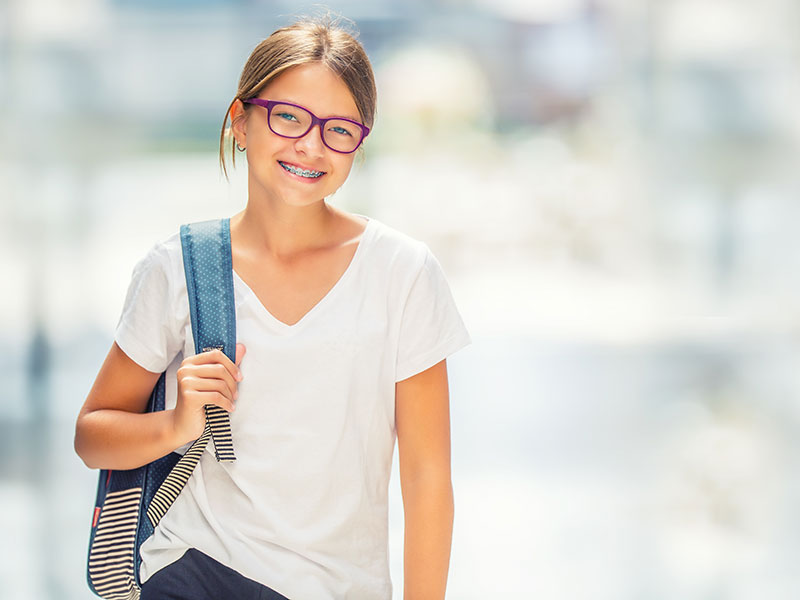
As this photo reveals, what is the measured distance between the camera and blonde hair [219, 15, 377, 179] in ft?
3.78

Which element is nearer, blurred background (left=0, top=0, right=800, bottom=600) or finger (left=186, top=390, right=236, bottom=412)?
finger (left=186, top=390, right=236, bottom=412)

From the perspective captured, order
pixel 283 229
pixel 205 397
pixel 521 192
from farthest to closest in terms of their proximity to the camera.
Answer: pixel 521 192 < pixel 283 229 < pixel 205 397

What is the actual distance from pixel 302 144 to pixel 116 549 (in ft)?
1.86

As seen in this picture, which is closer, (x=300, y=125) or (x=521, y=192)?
(x=300, y=125)

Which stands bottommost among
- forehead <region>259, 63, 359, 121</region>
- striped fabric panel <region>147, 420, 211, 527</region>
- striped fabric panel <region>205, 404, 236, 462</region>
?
striped fabric panel <region>147, 420, 211, 527</region>

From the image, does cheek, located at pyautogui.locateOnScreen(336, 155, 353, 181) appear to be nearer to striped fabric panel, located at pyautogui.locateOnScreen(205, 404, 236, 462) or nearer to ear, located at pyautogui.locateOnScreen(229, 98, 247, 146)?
ear, located at pyautogui.locateOnScreen(229, 98, 247, 146)

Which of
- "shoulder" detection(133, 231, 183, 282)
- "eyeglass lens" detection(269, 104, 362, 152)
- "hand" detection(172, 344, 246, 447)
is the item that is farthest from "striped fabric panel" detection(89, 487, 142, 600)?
"eyeglass lens" detection(269, 104, 362, 152)

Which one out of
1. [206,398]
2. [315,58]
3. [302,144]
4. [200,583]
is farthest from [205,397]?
[315,58]

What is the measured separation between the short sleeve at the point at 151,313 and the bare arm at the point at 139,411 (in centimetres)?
3

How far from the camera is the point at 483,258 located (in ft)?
12.1

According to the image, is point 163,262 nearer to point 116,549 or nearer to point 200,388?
point 200,388

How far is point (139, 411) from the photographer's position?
1232 mm

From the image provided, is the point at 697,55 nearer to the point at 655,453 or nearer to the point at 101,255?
A: the point at 655,453

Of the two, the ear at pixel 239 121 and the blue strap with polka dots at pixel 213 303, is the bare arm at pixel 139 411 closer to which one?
the blue strap with polka dots at pixel 213 303
